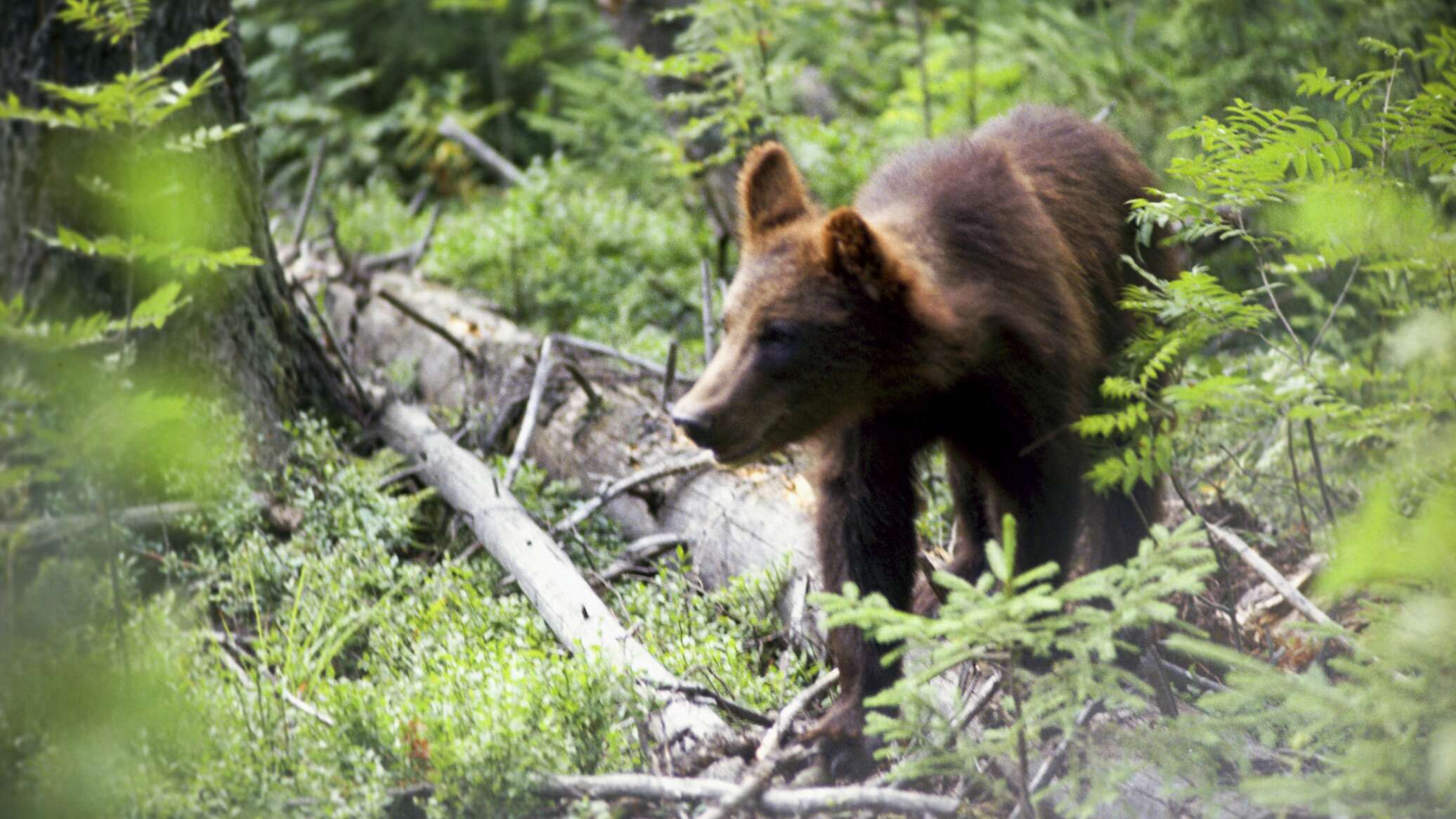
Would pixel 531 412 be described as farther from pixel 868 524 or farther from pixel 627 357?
pixel 868 524

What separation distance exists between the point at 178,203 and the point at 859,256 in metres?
2.87

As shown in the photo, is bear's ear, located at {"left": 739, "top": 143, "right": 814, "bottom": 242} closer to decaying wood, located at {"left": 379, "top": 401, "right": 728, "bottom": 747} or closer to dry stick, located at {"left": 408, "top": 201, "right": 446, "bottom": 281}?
decaying wood, located at {"left": 379, "top": 401, "right": 728, "bottom": 747}

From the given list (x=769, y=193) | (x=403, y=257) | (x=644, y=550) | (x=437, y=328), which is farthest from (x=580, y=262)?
(x=769, y=193)

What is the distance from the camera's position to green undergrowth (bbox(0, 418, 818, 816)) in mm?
2902

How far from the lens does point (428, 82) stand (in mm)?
11938

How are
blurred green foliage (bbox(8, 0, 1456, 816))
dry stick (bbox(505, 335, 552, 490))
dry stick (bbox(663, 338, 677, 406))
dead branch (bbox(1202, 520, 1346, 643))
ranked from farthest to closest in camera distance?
dry stick (bbox(663, 338, 677, 406)) → dry stick (bbox(505, 335, 552, 490)) → dead branch (bbox(1202, 520, 1346, 643)) → blurred green foliage (bbox(8, 0, 1456, 816))

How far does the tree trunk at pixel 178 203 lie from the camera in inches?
183

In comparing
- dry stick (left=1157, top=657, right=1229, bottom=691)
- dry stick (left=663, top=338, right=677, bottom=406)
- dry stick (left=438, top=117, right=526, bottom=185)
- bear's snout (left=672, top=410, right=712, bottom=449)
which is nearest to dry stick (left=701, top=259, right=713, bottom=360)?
dry stick (left=663, top=338, right=677, bottom=406)

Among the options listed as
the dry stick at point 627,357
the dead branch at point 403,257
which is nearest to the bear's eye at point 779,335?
the dry stick at point 627,357

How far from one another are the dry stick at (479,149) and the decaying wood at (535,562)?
3893 mm

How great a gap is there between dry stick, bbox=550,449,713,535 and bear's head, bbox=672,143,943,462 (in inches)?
39.1

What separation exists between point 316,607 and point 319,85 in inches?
345

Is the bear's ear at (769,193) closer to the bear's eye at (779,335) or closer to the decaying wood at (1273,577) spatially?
the bear's eye at (779,335)

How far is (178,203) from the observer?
4.39 metres
